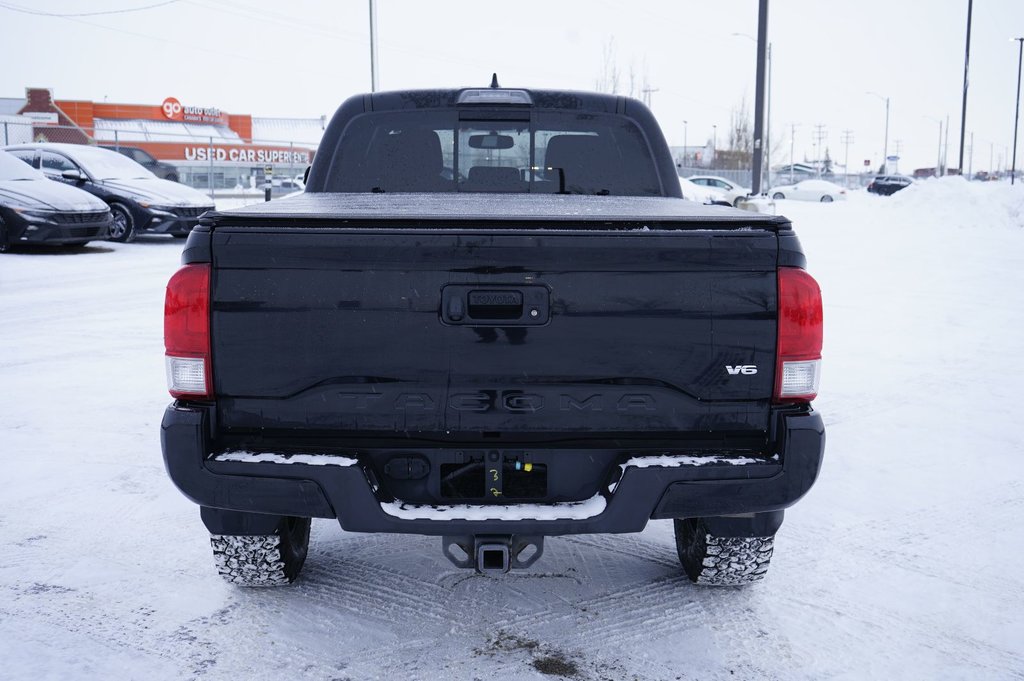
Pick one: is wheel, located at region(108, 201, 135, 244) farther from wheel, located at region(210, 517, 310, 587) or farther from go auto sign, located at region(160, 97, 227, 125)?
go auto sign, located at region(160, 97, 227, 125)

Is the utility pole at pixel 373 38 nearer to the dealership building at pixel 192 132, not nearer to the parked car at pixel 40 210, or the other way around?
the dealership building at pixel 192 132

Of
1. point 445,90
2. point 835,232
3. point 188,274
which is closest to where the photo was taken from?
point 188,274

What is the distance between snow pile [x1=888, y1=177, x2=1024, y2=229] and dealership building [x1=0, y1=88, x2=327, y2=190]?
3035cm

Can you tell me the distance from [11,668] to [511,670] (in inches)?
63.3

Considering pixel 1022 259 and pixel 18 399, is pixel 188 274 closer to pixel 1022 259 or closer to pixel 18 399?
pixel 18 399

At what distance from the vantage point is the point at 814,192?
46938 mm

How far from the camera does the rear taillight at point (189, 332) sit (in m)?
2.77

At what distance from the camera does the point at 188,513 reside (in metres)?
4.42

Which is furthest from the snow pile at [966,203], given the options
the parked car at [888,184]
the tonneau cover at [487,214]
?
the parked car at [888,184]

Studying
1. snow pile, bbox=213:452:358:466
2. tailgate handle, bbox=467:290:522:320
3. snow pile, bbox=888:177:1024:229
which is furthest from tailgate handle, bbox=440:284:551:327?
snow pile, bbox=888:177:1024:229

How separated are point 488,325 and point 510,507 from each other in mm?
558

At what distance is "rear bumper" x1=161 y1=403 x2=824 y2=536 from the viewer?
2.76 meters

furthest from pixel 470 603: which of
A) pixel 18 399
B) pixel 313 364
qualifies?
pixel 18 399

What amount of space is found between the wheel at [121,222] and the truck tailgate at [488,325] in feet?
50.0
